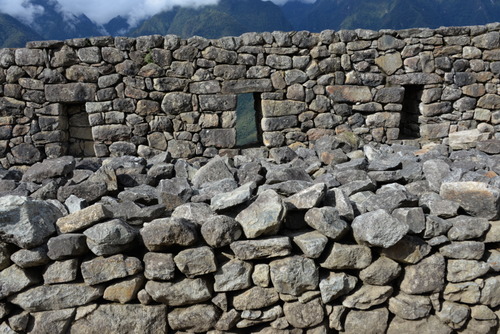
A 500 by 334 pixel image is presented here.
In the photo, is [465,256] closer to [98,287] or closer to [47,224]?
[98,287]

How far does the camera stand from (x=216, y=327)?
10.0 feet

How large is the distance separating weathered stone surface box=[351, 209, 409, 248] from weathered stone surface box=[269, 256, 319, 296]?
0.45 metres

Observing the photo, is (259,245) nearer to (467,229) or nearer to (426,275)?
(426,275)

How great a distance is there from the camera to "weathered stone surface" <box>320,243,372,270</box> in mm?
3049

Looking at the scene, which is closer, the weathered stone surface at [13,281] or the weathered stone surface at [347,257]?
the weathered stone surface at [13,281]

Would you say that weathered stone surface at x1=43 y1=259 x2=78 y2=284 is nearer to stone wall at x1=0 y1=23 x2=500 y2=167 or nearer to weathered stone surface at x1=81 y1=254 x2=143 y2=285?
weathered stone surface at x1=81 y1=254 x2=143 y2=285

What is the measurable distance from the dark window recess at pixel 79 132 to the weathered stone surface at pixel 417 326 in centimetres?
617

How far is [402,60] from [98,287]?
23.5 ft

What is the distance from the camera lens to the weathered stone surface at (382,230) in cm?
298

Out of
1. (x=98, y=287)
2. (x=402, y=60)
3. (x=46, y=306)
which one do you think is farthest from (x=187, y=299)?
A: (x=402, y=60)

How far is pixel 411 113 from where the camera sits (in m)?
8.77

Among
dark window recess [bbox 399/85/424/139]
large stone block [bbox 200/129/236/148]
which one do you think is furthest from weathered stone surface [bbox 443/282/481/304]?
dark window recess [bbox 399/85/424/139]

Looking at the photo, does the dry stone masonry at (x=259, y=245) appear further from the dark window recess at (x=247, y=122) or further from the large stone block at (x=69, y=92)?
the large stone block at (x=69, y=92)

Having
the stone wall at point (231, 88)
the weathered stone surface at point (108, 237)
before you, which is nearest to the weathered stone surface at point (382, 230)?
the weathered stone surface at point (108, 237)
